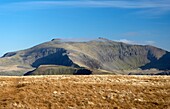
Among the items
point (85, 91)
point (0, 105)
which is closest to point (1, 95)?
point (0, 105)

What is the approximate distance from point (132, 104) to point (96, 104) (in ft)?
14.6

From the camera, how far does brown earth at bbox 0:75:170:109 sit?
35.5 metres

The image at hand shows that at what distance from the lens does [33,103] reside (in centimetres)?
3544

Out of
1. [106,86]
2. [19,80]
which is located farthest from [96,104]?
[19,80]

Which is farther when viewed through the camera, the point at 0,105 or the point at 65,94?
the point at 65,94

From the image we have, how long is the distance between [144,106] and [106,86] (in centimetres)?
829

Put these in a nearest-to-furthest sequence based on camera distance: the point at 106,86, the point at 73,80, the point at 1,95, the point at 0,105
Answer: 1. the point at 0,105
2. the point at 1,95
3. the point at 106,86
4. the point at 73,80

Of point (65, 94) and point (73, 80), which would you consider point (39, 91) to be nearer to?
point (65, 94)

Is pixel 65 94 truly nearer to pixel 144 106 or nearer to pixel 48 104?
pixel 48 104

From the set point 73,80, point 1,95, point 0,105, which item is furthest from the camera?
point 73,80

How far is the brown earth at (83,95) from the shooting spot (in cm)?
3553

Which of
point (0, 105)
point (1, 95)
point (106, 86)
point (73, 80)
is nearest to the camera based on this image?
point (0, 105)

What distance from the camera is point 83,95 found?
38625 mm

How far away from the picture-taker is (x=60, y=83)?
44219 mm
